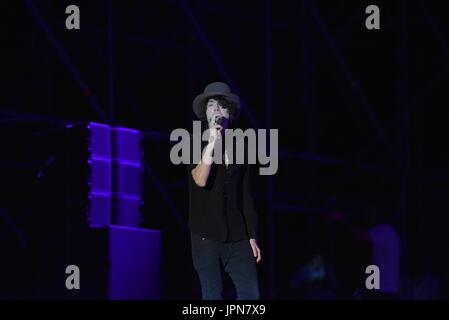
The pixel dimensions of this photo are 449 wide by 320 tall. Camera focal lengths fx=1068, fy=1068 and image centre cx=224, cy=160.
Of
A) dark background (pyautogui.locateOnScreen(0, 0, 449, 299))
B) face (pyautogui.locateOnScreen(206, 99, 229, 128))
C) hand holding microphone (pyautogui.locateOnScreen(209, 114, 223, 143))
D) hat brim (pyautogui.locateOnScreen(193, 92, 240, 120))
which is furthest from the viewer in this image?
dark background (pyautogui.locateOnScreen(0, 0, 449, 299))

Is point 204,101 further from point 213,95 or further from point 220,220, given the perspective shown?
point 220,220

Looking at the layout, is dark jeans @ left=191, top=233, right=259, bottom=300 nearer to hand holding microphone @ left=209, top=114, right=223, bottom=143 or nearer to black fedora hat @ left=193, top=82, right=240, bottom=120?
hand holding microphone @ left=209, top=114, right=223, bottom=143

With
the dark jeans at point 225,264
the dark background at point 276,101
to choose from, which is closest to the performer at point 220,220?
the dark jeans at point 225,264

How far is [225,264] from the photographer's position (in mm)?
5352

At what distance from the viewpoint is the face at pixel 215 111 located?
5.32 meters

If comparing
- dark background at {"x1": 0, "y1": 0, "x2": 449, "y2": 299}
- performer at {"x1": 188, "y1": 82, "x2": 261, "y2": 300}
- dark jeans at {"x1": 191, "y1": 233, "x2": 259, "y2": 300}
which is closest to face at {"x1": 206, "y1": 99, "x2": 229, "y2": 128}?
performer at {"x1": 188, "y1": 82, "x2": 261, "y2": 300}

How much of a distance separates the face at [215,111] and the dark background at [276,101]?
4.21 metres

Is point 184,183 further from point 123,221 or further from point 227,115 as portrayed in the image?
point 227,115

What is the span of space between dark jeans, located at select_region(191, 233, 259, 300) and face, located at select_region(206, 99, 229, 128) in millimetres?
589

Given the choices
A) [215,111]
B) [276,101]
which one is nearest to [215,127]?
[215,111]

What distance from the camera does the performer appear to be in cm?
524

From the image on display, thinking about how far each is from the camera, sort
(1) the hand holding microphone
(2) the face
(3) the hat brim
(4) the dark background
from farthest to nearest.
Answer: (4) the dark background < (3) the hat brim < (2) the face < (1) the hand holding microphone

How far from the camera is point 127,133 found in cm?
742

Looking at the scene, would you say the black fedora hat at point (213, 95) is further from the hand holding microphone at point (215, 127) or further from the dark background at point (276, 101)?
the dark background at point (276, 101)
